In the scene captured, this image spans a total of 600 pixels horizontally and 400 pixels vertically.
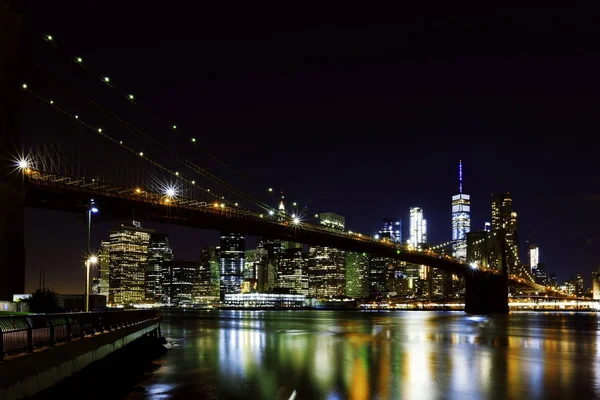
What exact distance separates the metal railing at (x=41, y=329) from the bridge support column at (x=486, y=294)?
96.1 m

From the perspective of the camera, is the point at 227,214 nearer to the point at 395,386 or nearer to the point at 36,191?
the point at 36,191

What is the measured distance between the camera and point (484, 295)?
369 ft

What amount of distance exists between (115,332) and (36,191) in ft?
106

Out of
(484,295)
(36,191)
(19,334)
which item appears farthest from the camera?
(484,295)

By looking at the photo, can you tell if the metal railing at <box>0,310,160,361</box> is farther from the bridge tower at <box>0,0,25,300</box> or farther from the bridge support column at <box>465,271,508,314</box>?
the bridge support column at <box>465,271,508,314</box>

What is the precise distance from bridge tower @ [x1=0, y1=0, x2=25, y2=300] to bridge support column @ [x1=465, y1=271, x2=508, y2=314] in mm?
89050

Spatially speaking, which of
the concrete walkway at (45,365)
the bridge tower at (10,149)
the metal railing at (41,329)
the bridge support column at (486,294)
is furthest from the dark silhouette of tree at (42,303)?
the bridge support column at (486,294)

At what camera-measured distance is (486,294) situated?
112m

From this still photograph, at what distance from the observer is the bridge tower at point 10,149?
32469 mm

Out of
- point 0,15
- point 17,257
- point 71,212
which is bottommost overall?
point 17,257

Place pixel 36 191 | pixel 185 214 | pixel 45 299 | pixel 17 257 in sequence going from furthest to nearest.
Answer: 1. pixel 185 214
2. pixel 36 191
3. pixel 17 257
4. pixel 45 299

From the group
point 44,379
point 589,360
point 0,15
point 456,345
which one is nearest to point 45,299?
point 0,15

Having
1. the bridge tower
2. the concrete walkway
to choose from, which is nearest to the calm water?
the concrete walkway

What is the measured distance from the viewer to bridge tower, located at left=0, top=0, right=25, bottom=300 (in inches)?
1278
